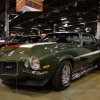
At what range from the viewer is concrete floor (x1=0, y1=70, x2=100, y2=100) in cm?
332

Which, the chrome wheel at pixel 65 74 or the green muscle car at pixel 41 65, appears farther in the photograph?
the chrome wheel at pixel 65 74

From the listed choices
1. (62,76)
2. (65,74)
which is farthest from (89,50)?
(62,76)

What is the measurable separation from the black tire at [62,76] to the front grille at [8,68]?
2.78 feet

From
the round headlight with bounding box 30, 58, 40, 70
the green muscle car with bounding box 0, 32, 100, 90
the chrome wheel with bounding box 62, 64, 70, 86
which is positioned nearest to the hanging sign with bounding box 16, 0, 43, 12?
the green muscle car with bounding box 0, 32, 100, 90

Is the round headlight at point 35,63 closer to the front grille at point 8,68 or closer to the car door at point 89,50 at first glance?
the front grille at point 8,68

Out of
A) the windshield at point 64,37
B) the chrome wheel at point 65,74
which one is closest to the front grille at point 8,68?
the chrome wheel at point 65,74

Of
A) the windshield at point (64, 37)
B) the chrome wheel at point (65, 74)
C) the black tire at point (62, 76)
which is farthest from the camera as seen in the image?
the windshield at point (64, 37)

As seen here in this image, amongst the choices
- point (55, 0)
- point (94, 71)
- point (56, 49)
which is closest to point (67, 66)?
point (56, 49)

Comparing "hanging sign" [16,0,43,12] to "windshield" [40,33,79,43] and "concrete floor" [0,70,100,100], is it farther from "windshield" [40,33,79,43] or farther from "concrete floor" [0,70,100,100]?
"concrete floor" [0,70,100,100]

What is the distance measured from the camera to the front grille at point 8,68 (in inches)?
134

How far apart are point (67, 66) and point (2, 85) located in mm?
1678

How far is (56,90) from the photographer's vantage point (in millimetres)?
3736

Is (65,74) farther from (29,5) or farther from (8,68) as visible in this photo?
(29,5)

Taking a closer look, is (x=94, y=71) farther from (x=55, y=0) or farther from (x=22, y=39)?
(x=55, y=0)
